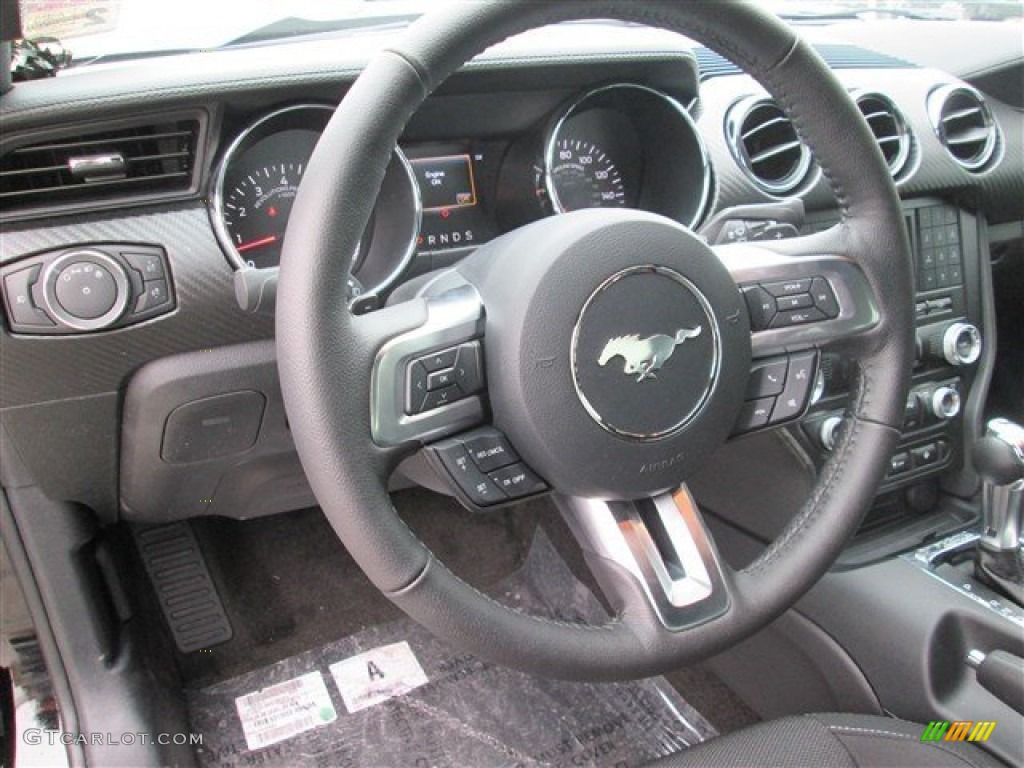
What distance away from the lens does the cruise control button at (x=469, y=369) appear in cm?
94

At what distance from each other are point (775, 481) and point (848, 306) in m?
0.66

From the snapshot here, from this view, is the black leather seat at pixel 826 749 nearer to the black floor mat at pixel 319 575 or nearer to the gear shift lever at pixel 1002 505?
the gear shift lever at pixel 1002 505

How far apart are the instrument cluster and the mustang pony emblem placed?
0.42m

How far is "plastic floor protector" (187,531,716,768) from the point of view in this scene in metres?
1.69

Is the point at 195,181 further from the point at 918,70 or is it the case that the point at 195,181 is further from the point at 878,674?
the point at 918,70

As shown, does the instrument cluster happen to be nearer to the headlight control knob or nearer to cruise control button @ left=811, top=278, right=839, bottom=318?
the headlight control knob

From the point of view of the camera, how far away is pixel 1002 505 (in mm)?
1500

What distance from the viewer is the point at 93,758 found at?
143cm

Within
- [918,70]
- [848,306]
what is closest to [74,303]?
[848,306]

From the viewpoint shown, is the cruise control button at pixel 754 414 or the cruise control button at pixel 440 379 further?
the cruise control button at pixel 754 414

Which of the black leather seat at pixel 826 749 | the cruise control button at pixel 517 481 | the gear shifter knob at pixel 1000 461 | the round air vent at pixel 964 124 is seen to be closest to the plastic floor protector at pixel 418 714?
the black leather seat at pixel 826 749

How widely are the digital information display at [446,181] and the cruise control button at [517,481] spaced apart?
600 mm

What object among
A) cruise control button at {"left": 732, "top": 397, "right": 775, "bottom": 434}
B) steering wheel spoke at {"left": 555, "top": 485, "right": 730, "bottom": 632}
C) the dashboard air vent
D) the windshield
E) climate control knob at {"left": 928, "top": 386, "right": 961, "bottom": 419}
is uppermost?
the windshield

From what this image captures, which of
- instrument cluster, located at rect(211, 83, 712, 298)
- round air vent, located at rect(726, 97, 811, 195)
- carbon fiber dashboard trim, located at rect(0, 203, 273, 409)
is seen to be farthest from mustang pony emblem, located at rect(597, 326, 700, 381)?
round air vent, located at rect(726, 97, 811, 195)
